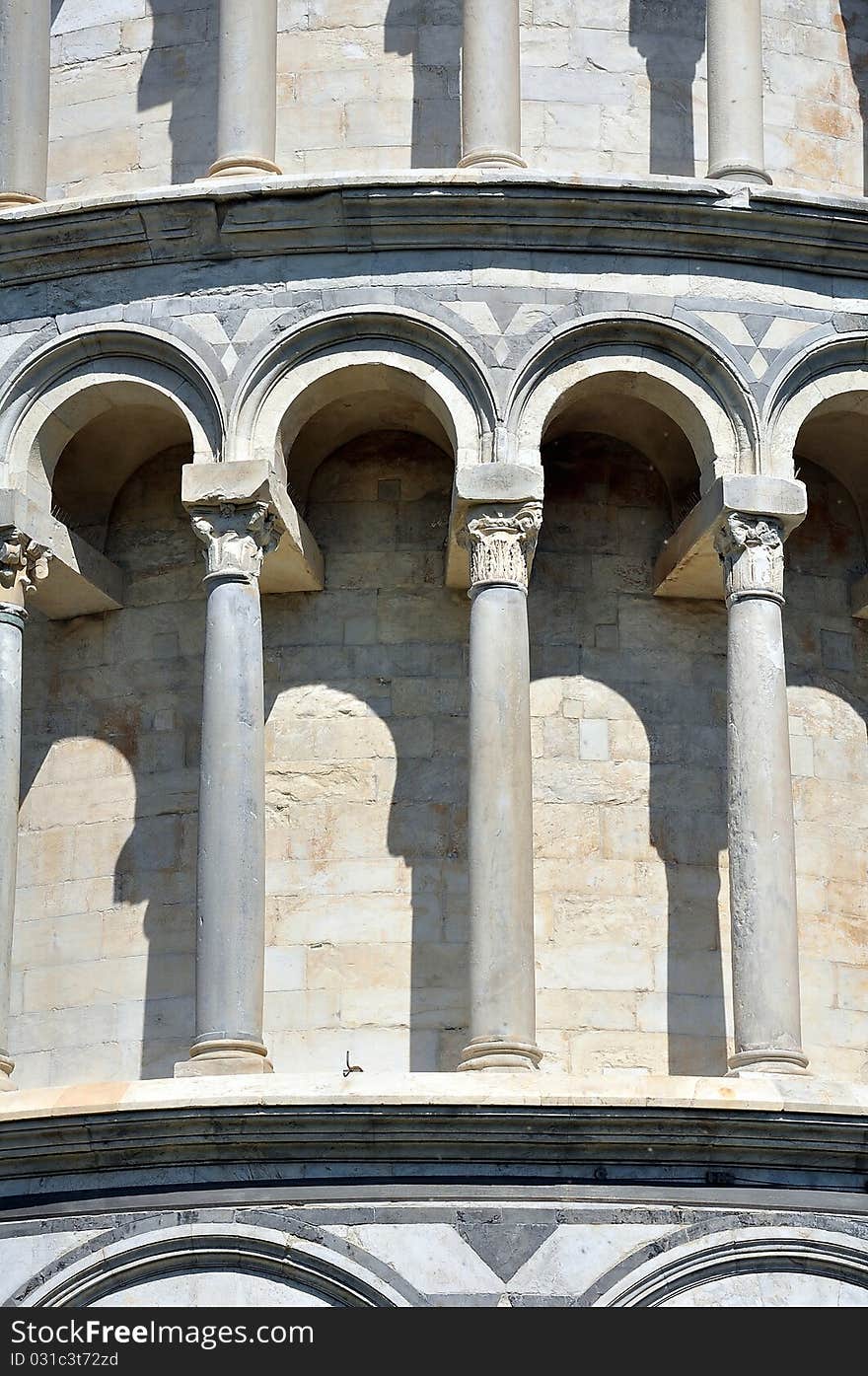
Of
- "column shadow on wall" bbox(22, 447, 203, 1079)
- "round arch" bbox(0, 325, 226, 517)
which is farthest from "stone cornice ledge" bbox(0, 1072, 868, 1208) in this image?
"round arch" bbox(0, 325, 226, 517)

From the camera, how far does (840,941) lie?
723 inches

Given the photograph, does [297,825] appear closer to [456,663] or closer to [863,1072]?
[456,663]

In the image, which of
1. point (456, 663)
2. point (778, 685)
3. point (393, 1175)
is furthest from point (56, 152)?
point (393, 1175)

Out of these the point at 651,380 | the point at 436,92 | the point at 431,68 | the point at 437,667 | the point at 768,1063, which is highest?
the point at 431,68

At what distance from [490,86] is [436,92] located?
1007mm

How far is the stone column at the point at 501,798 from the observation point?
1667 centimetres

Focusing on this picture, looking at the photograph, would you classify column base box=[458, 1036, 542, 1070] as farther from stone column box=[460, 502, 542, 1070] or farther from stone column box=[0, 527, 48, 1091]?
stone column box=[0, 527, 48, 1091]

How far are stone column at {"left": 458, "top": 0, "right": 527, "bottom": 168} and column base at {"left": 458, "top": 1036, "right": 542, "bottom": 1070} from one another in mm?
5482

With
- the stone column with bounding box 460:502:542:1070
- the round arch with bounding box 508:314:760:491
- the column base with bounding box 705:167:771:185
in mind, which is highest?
the column base with bounding box 705:167:771:185

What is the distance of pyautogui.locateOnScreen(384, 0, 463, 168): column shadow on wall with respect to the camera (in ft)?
64.0

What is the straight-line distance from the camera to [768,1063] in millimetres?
16594

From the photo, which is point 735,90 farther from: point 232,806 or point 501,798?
point 232,806

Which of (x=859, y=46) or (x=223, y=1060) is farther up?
(x=859, y=46)

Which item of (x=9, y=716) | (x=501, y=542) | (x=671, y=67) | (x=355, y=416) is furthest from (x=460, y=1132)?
(x=671, y=67)
